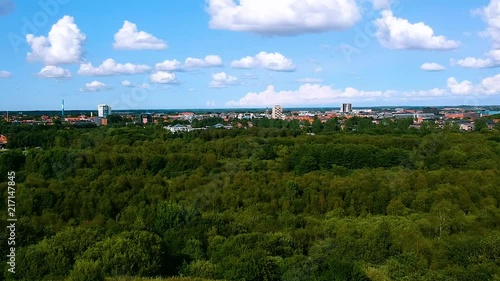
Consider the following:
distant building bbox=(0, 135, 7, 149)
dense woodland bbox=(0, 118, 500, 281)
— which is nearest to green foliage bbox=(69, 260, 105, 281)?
dense woodland bbox=(0, 118, 500, 281)

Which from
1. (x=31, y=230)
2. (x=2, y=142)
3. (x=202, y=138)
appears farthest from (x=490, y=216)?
(x=2, y=142)

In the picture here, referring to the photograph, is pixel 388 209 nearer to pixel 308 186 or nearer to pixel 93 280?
pixel 308 186

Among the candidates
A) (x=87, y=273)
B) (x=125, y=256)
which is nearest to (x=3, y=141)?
(x=125, y=256)

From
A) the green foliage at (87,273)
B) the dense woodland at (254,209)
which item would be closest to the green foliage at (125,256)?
the dense woodland at (254,209)

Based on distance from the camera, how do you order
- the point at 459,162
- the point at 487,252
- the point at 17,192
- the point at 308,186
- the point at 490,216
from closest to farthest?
the point at 487,252 → the point at 490,216 → the point at 17,192 → the point at 308,186 → the point at 459,162

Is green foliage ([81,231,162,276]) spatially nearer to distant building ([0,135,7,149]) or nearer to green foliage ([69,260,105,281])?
green foliage ([69,260,105,281])

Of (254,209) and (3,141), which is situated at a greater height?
(3,141)

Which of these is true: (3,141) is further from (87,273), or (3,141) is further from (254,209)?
(87,273)

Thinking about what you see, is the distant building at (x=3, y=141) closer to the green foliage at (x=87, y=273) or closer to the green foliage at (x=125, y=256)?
the green foliage at (x=125, y=256)
